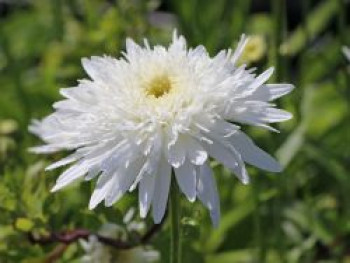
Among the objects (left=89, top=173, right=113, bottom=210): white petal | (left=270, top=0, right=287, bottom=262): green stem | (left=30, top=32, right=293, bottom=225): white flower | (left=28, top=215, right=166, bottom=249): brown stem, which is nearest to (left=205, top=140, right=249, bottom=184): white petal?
(left=30, top=32, right=293, bottom=225): white flower

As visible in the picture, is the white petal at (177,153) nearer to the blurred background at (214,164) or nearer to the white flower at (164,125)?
the white flower at (164,125)

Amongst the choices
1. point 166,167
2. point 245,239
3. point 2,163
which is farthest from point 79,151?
point 245,239

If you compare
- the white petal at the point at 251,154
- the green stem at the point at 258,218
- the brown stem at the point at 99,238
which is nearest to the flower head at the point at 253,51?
the green stem at the point at 258,218

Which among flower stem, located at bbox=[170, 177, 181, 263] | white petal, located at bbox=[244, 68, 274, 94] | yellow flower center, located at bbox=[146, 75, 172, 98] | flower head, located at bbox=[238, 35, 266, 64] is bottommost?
flower stem, located at bbox=[170, 177, 181, 263]

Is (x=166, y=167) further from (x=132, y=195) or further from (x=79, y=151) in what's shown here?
(x=132, y=195)

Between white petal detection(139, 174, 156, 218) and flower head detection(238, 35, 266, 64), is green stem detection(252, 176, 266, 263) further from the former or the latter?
white petal detection(139, 174, 156, 218)

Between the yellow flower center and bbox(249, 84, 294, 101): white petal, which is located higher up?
the yellow flower center

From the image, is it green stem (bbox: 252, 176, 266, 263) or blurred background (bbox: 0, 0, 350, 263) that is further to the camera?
green stem (bbox: 252, 176, 266, 263)
